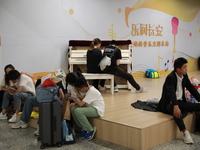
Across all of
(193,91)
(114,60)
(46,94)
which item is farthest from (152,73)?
(46,94)

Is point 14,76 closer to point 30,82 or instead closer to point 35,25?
point 30,82

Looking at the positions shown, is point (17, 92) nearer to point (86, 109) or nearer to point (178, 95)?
point (86, 109)

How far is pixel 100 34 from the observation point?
796 centimetres

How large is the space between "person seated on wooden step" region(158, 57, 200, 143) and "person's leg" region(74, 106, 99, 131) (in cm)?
103

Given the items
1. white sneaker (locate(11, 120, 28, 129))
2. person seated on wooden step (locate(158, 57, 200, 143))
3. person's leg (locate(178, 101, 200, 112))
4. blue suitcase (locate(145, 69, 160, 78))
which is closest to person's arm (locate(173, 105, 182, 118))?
person seated on wooden step (locate(158, 57, 200, 143))

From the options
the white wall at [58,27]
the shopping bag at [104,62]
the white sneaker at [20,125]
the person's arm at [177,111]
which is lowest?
the white sneaker at [20,125]

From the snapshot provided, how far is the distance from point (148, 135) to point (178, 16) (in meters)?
7.56

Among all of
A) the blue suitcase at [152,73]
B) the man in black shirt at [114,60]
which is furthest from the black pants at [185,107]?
the blue suitcase at [152,73]

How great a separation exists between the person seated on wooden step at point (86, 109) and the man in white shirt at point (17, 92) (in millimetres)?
1259

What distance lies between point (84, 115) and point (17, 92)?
1.54 metres

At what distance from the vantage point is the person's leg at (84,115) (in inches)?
159

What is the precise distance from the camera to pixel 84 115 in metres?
4.05

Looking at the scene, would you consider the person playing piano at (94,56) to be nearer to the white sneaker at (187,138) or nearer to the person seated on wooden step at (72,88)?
the person seated on wooden step at (72,88)

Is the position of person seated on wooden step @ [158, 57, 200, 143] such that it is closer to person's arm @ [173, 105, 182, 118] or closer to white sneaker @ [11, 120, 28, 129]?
person's arm @ [173, 105, 182, 118]
